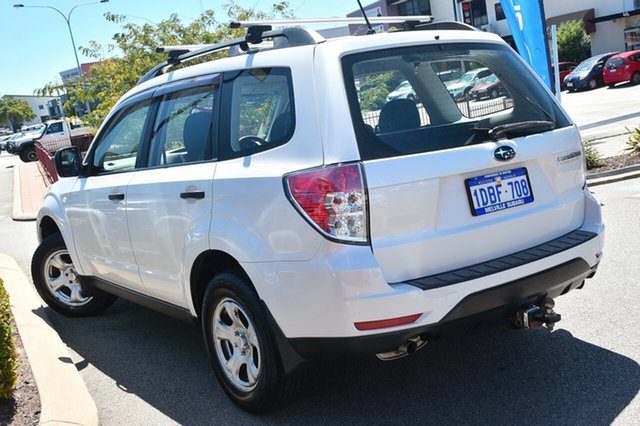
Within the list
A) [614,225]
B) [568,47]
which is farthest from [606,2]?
[614,225]

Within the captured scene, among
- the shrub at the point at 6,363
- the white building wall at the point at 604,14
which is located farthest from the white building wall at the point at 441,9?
the shrub at the point at 6,363

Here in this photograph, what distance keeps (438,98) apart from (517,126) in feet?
1.79

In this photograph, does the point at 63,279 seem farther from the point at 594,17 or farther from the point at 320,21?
the point at 594,17

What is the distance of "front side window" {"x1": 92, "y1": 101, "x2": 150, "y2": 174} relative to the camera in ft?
15.5

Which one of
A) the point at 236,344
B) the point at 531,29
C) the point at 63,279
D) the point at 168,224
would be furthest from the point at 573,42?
the point at 236,344

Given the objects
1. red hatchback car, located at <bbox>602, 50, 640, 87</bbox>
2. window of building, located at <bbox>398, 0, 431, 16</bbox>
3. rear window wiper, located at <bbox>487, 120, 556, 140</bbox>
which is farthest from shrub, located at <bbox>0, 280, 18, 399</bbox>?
window of building, located at <bbox>398, 0, 431, 16</bbox>

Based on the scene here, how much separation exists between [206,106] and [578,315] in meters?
2.86

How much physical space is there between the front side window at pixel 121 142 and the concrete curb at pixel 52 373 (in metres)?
1.34

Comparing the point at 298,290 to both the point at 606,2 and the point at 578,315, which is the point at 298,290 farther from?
the point at 606,2

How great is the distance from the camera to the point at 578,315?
4648 mm

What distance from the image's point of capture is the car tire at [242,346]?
346 centimetres

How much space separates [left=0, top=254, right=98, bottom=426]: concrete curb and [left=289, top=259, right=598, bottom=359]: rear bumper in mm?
1485

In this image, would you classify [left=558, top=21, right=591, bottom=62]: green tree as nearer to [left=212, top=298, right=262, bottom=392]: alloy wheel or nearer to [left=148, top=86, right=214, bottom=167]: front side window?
[left=148, top=86, right=214, bottom=167]: front side window

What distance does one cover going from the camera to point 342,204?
3080mm
